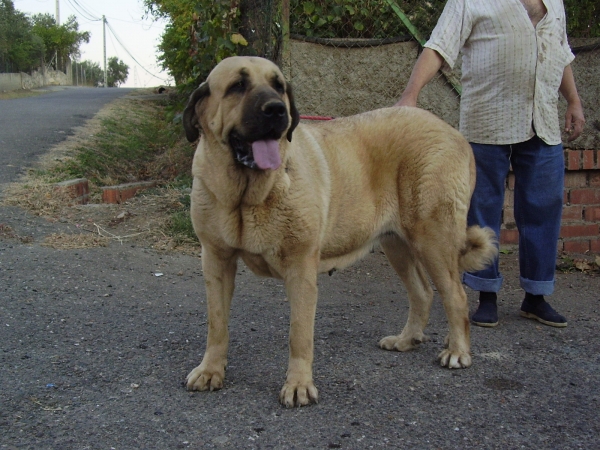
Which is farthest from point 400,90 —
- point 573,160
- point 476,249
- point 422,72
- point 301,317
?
point 301,317

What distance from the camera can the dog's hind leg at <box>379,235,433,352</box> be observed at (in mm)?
3430

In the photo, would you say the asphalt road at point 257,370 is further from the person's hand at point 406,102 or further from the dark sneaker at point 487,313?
the person's hand at point 406,102

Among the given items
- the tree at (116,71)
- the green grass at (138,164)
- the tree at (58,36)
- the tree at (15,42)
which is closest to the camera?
the green grass at (138,164)

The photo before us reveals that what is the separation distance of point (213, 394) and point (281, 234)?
77 centimetres

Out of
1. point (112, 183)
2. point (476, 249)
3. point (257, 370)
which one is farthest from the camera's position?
point (112, 183)

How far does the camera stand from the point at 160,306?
158 inches

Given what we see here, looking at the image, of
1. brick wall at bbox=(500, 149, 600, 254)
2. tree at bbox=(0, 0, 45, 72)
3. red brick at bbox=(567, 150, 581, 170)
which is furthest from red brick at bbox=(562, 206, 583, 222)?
tree at bbox=(0, 0, 45, 72)

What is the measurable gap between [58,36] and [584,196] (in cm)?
6420

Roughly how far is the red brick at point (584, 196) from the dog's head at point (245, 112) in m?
3.60

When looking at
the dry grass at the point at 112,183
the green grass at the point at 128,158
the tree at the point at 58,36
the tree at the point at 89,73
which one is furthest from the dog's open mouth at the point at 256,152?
the tree at the point at 89,73

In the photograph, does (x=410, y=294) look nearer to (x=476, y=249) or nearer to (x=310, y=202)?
(x=476, y=249)

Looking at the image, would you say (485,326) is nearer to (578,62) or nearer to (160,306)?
(160,306)

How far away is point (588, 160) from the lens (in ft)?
→ 17.9

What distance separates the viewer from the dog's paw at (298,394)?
2641mm
